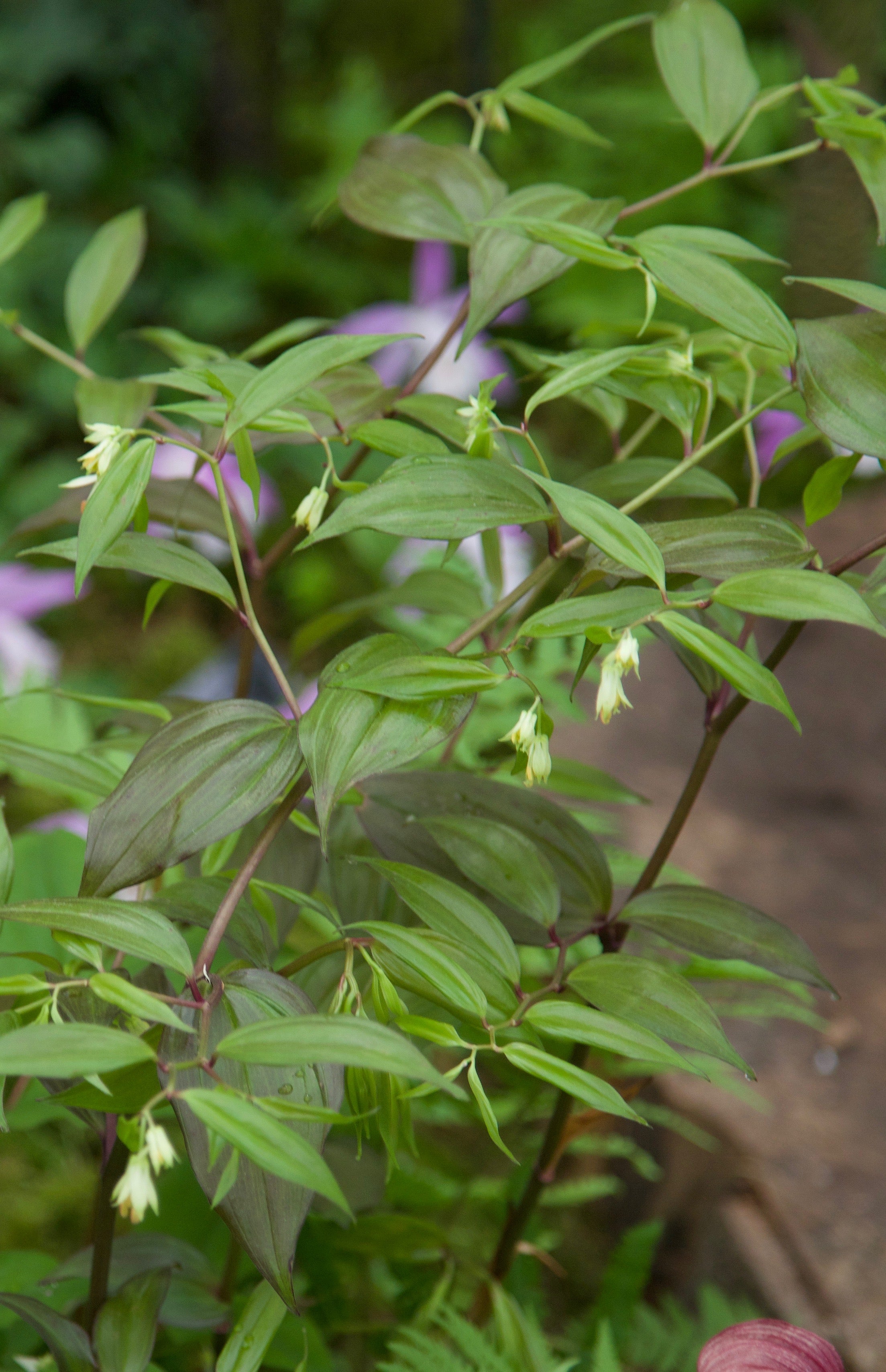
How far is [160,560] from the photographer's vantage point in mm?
385

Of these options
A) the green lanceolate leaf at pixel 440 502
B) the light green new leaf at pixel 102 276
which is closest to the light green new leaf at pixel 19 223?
the light green new leaf at pixel 102 276

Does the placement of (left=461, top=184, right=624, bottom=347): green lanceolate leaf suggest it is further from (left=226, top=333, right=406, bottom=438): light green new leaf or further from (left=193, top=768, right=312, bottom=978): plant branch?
(left=193, top=768, right=312, bottom=978): plant branch

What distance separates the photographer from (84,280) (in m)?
0.59

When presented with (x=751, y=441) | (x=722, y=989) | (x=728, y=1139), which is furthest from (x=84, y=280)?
(x=728, y=1139)

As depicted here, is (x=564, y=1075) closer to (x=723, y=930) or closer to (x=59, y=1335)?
(x=723, y=930)

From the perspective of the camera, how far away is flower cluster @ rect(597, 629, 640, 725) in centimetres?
32

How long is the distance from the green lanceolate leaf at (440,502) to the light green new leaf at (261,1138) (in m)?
0.15

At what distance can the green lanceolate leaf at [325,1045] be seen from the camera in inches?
10.7

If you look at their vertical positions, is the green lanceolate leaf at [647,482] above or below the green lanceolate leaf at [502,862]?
above

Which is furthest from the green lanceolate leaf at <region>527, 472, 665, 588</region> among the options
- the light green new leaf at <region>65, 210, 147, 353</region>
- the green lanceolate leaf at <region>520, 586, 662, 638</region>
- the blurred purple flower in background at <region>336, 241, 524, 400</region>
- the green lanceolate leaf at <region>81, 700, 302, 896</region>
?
the blurred purple flower in background at <region>336, 241, 524, 400</region>

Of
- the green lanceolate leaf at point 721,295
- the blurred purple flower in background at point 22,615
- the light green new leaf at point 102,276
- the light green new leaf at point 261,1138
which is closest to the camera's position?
the light green new leaf at point 261,1138

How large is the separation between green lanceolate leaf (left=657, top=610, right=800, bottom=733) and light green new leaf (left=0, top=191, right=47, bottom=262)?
37 cm

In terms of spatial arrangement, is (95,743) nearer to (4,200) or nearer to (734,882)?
(734,882)

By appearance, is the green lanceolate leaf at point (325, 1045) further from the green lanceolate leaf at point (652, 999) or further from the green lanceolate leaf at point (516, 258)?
the green lanceolate leaf at point (516, 258)
